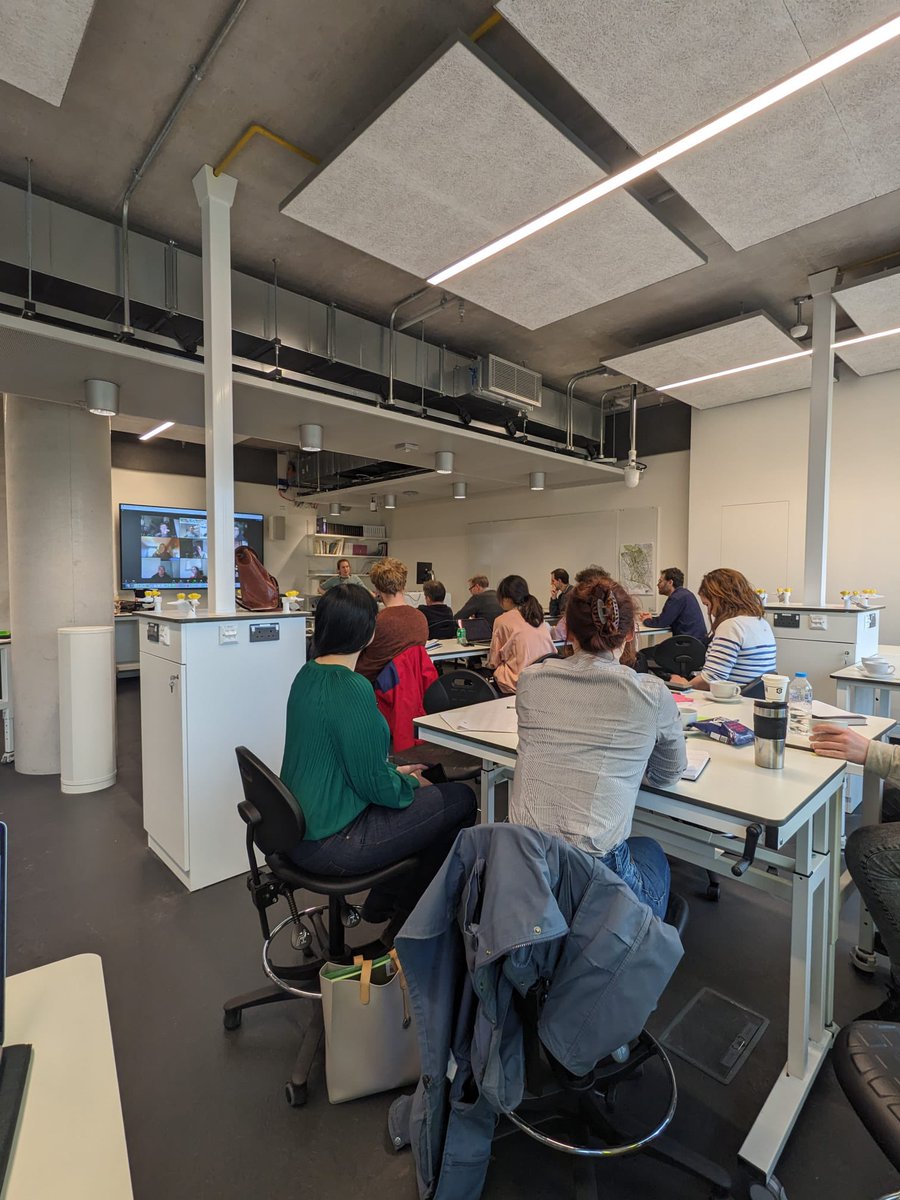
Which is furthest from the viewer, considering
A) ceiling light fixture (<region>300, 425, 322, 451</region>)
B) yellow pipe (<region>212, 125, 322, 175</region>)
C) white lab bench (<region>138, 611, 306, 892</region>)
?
ceiling light fixture (<region>300, 425, 322, 451</region>)

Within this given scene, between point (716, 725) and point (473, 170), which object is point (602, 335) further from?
point (716, 725)

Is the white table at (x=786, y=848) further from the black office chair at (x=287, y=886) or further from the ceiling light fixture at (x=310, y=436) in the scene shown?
the ceiling light fixture at (x=310, y=436)

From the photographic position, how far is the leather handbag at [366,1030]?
1445 millimetres

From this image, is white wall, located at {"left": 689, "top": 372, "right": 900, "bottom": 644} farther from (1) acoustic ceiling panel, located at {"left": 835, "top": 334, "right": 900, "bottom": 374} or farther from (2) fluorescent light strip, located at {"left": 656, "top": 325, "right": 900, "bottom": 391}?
(2) fluorescent light strip, located at {"left": 656, "top": 325, "right": 900, "bottom": 391}

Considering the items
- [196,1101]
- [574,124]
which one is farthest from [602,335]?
[196,1101]

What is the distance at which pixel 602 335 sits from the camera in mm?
5000

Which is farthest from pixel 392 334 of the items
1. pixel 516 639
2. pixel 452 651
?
pixel 516 639

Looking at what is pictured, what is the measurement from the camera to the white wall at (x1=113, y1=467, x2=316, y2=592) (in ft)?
25.9

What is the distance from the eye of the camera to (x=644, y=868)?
148 centimetres

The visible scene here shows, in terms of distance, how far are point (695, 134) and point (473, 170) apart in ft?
2.85

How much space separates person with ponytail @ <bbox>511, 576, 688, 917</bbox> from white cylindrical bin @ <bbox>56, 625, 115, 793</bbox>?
317cm

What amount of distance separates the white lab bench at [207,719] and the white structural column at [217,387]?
10.8 inches

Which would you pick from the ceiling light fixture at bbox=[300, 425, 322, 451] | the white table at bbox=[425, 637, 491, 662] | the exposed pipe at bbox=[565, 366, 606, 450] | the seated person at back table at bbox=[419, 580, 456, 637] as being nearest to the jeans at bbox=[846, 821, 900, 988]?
the white table at bbox=[425, 637, 491, 662]

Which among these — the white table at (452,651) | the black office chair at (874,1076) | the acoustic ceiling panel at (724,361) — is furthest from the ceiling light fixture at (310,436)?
the black office chair at (874,1076)
